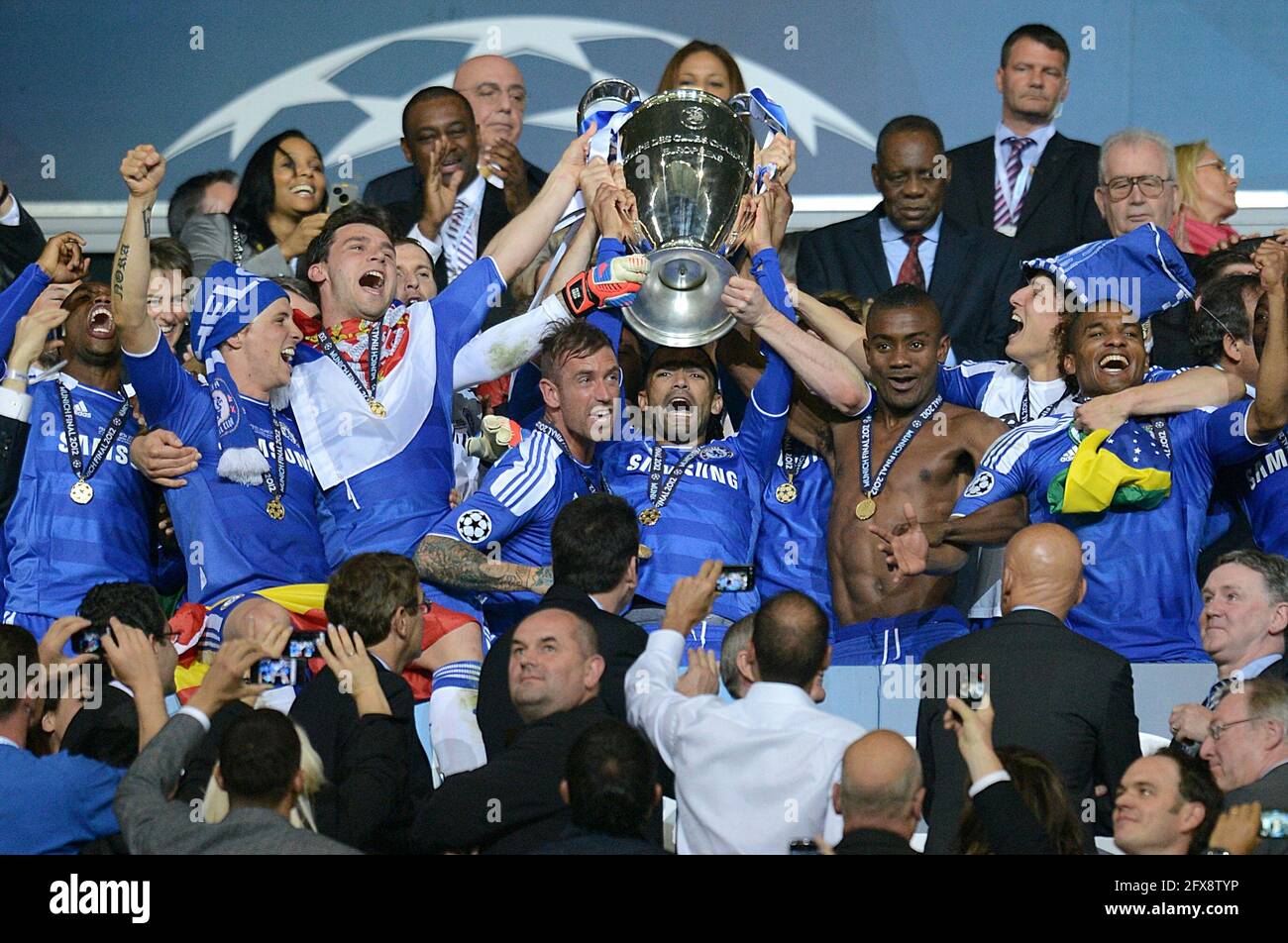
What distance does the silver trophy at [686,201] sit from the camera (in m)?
7.64

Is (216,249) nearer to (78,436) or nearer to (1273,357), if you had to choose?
(78,436)

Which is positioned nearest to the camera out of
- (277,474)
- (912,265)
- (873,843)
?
(873,843)

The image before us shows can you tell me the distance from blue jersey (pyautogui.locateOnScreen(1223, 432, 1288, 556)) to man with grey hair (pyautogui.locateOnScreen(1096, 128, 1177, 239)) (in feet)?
4.14

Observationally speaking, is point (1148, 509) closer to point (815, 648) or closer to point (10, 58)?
point (815, 648)

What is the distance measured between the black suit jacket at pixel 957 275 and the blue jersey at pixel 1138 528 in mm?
1150

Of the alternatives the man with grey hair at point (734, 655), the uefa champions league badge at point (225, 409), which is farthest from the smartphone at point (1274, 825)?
the uefa champions league badge at point (225, 409)

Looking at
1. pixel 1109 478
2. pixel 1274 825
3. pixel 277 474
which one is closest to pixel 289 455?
pixel 277 474

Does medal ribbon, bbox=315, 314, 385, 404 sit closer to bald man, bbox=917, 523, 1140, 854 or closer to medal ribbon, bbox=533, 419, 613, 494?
medal ribbon, bbox=533, 419, 613, 494

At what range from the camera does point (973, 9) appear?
10422mm

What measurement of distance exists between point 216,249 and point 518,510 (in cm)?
237

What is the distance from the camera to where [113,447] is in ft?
24.7

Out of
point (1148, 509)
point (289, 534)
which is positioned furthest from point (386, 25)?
point (1148, 509)

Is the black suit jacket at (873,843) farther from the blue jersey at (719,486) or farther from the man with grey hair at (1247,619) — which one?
the blue jersey at (719,486)

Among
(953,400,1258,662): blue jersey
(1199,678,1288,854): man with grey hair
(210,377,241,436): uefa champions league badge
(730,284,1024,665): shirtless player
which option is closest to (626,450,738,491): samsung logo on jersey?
(730,284,1024,665): shirtless player
